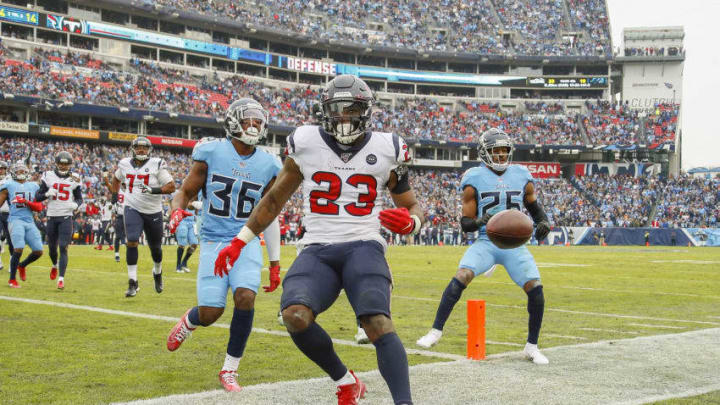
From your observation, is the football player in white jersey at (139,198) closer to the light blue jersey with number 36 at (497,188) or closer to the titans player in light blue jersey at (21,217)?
the titans player in light blue jersey at (21,217)

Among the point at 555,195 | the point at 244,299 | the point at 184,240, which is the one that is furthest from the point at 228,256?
the point at 555,195

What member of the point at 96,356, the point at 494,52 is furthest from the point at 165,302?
the point at 494,52

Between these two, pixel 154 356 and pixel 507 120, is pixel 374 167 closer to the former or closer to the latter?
pixel 154 356

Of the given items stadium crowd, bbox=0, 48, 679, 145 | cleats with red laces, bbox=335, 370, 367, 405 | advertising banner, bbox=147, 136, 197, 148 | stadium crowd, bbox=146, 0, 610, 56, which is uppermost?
stadium crowd, bbox=146, 0, 610, 56

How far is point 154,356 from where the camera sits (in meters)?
5.64

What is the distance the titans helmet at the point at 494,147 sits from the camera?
6484 millimetres

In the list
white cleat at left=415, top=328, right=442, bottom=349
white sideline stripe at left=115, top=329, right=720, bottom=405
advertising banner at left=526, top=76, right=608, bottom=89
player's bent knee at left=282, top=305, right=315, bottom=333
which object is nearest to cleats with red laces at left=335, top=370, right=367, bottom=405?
white sideline stripe at left=115, top=329, right=720, bottom=405

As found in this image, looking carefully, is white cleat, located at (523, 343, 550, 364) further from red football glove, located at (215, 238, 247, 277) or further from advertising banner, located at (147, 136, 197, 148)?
advertising banner, located at (147, 136, 197, 148)

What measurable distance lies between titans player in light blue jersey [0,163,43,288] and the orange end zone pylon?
8010 mm

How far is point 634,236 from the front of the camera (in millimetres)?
41562

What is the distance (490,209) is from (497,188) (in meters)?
0.22

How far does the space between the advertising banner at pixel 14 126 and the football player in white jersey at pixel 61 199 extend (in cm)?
3237

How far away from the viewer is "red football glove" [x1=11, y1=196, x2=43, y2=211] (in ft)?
35.7

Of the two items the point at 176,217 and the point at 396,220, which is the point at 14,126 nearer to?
the point at 176,217
